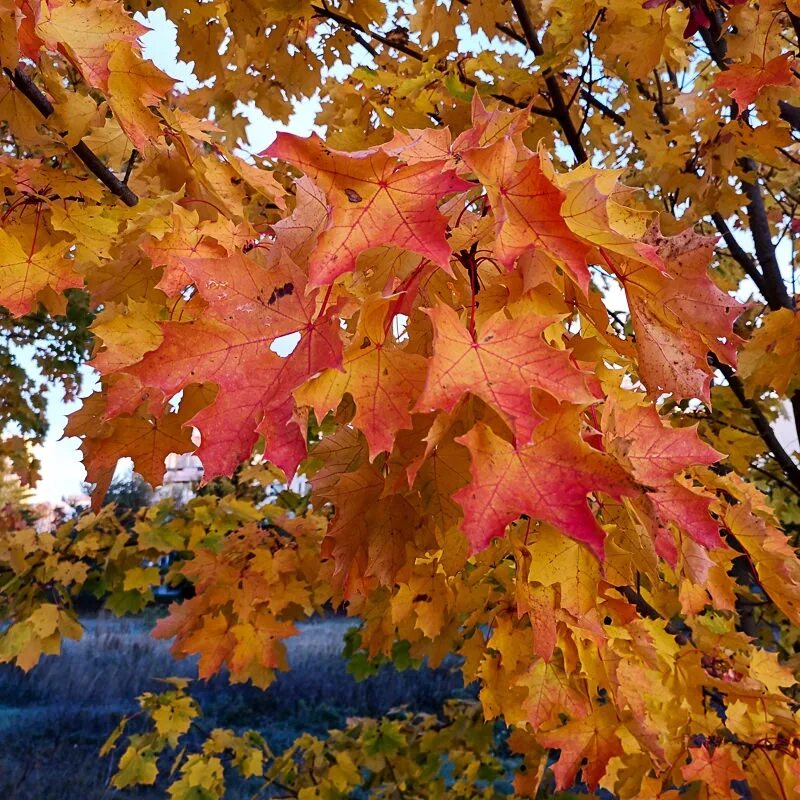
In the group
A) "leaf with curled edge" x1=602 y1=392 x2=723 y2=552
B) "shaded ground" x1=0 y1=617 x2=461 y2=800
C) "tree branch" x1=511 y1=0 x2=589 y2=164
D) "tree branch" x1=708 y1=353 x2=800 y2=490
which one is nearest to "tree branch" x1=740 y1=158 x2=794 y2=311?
"tree branch" x1=708 y1=353 x2=800 y2=490

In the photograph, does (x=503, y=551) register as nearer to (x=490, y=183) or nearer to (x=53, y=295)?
(x=490, y=183)

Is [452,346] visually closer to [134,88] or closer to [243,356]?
[243,356]

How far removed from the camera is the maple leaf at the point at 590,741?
172 cm

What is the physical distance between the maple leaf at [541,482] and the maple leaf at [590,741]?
1.17 m

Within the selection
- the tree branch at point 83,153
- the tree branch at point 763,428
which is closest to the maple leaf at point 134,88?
the tree branch at point 83,153

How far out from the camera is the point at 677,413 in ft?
10.0

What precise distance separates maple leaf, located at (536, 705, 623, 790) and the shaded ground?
6.22m

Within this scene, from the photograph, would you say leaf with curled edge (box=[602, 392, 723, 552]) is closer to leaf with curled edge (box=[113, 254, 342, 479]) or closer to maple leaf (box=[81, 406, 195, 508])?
leaf with curled edge (box=[113, 254, 342, 479])

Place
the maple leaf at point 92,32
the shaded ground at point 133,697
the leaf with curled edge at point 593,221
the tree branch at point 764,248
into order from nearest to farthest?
the leaf with curled edge at point 593,221
the maple leaf at point 92,32
the tree branch at point 764,248
the shaded ground at point 133,697

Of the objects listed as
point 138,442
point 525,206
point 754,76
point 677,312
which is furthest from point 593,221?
point 754,76

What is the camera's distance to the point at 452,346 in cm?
81

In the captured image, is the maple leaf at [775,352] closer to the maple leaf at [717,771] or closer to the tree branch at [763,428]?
the tree branch at [763,428]

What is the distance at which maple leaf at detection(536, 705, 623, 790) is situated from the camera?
5.63 feet

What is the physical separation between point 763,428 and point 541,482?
7.81 feet
